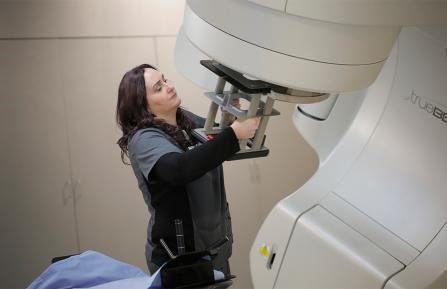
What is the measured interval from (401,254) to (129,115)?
103 centimetres

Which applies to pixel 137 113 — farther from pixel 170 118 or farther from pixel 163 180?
pixel 163 180

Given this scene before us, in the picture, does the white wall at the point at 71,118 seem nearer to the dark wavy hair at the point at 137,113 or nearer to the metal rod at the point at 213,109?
the dark wavy hair at the point at 137,113

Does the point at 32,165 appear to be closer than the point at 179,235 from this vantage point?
→ No

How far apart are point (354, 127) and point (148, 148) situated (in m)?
0.68

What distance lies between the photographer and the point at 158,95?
1.83 meters

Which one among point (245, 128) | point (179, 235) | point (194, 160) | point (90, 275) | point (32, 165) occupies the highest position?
point (245, 128)

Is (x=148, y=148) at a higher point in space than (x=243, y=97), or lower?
lower

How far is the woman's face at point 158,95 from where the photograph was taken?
71.9 inches

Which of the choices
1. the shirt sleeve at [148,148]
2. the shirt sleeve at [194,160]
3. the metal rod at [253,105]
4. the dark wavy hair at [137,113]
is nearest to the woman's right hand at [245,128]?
the shirt sleeve at [194,160]

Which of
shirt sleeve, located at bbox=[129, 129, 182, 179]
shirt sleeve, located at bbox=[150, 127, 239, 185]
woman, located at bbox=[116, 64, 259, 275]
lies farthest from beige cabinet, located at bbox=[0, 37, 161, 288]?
shirt sleeve, located at bbox=[150, 127, 239, 185]

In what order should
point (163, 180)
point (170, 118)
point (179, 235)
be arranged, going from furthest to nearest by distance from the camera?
point (170, 118) → point (179, 235) → point (163, 180)

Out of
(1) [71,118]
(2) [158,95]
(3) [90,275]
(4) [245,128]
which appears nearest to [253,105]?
(4) [245,128]

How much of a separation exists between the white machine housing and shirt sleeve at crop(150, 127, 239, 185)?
0.57 ft

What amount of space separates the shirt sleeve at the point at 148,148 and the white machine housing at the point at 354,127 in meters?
0.47
